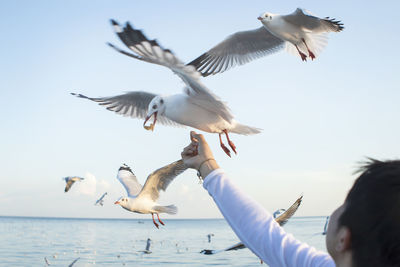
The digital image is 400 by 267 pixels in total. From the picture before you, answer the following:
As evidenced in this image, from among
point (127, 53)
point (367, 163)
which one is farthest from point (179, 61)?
point (367, 163)

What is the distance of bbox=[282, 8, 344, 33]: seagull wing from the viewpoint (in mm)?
5395

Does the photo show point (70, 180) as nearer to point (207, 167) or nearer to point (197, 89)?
point (197, 89)

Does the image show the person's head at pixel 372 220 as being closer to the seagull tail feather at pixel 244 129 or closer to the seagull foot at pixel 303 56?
the seagull tail feather at pixel 244 129

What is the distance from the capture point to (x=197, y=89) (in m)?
2.32

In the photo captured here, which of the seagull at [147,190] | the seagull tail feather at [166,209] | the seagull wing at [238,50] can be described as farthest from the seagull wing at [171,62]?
the seagull tail feather at [166,209]

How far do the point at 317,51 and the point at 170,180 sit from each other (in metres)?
2.23

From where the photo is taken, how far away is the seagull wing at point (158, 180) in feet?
17.5

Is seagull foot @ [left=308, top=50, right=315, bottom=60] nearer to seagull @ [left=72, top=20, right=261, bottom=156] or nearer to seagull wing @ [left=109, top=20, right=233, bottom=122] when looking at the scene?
seagull @ [left=72, top=20, right=261, bottom=156]

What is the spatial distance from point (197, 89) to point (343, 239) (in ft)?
4.91

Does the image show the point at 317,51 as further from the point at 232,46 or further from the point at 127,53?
the point at 127,53

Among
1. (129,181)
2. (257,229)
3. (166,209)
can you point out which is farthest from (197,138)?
(129,181)

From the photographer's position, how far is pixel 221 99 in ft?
7.93

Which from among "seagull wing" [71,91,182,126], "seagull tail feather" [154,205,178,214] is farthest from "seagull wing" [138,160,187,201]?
"seagull wing" [71,91,182,126]

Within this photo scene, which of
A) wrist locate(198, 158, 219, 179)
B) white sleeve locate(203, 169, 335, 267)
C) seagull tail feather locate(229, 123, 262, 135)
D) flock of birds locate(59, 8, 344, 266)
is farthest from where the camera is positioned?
seagull tail feather locate(229, 123, 262, 135)
